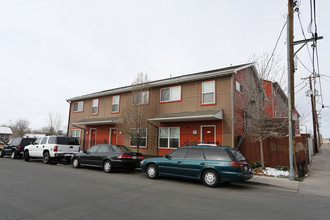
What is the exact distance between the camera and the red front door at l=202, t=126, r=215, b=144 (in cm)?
1418

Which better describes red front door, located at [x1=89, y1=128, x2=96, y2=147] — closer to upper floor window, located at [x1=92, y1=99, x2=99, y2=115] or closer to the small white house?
upper floor window, located at [x1=92, y1=99, x2=99, y2=115]

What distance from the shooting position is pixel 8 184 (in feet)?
24.6

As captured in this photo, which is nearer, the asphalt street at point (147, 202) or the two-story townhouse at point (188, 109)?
the asphalt street at point (147, 202)

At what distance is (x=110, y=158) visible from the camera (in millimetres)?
11047

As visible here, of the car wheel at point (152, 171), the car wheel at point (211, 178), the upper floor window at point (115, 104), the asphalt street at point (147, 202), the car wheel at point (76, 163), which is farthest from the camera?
the upper floor window at point (115, 104)

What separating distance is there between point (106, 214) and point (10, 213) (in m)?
2.05

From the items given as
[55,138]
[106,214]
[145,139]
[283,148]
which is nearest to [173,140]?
[145,139]

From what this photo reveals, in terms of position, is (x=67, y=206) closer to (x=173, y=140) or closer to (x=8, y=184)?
(x=8, y=184)

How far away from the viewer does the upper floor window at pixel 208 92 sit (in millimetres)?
14652

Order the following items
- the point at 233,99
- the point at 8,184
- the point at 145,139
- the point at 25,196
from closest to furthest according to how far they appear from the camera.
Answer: the point at 25,196 < the point at 8,184 < the point at 233,99 < the point at 145,139

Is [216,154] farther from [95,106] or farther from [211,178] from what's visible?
[95,106]

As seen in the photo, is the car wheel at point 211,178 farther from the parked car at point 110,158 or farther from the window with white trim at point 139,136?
the window with white trim at point 139,136

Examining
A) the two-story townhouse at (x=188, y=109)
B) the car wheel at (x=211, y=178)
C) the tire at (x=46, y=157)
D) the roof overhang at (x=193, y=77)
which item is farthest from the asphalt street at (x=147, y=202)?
the roof overhang at (x=193, y=77)

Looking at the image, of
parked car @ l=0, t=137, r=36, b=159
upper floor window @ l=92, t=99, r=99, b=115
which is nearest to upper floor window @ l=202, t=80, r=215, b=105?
upper floor window @ l=92, t=99, r=99, b=115
